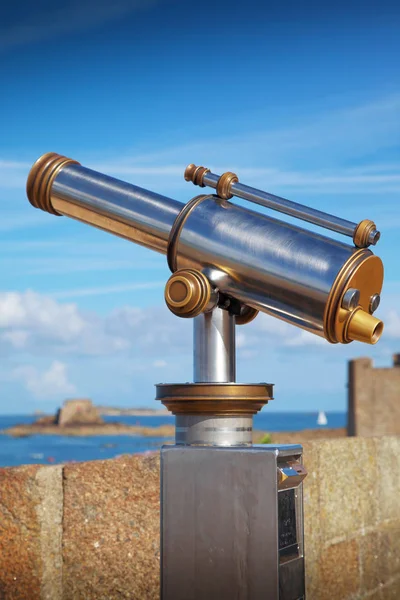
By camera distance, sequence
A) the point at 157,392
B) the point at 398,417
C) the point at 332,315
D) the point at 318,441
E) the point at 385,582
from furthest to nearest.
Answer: the point at 398,417 → the point at 385,582 → the point at 318,441 → the point at 157,392 → the point at 332,315

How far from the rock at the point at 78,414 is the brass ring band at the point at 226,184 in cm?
5387

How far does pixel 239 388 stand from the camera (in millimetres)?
2176

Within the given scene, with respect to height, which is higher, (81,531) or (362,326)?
(362,326)

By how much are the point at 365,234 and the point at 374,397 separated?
3052cm

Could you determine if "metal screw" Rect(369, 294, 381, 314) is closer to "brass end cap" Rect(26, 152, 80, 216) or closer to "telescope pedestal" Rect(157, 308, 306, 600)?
"telescope pedestal" Rect(157, 308, 306, 600)

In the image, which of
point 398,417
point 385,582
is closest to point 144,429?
point 398,417

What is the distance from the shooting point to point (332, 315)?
6.81 feet

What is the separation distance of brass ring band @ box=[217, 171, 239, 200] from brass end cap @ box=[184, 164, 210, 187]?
84mm

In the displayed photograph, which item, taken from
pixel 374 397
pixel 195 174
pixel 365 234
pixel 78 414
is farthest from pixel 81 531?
pixel 78 414

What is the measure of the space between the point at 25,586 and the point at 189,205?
1182 millimetres

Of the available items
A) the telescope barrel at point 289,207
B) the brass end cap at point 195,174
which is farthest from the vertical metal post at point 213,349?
the brass end cap at point 195,174

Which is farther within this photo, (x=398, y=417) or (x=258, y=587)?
(x=398, y=417)

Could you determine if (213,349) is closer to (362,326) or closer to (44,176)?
(362,326)

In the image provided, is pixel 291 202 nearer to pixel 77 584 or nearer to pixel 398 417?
pixel 77 584
